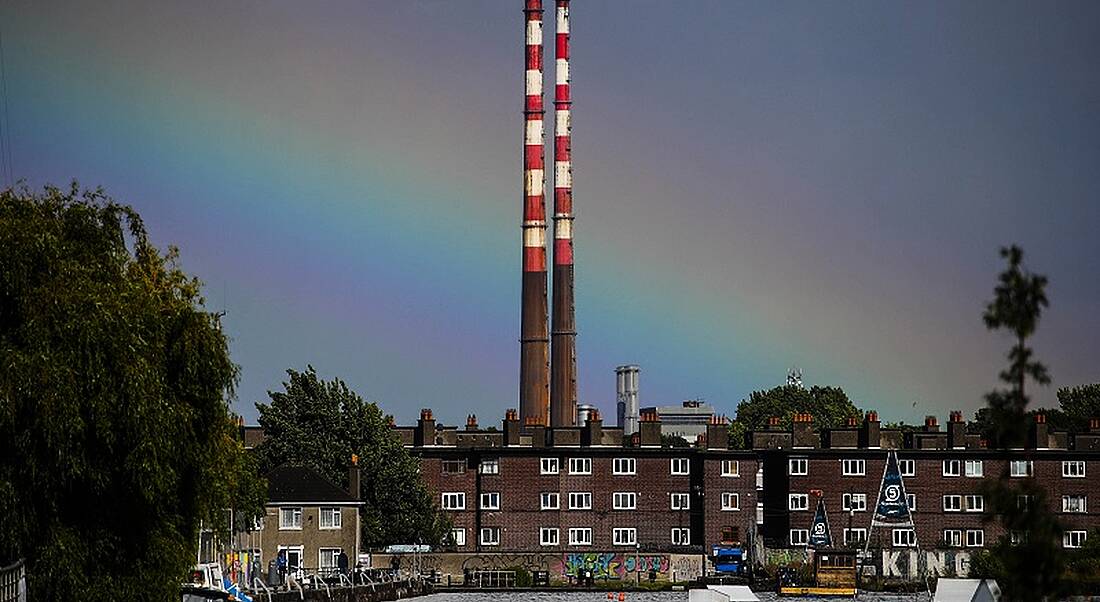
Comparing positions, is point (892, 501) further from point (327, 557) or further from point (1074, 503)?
point (327, 557)

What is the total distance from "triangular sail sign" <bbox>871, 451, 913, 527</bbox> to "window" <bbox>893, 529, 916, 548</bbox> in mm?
7441

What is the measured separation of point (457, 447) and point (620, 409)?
2619 inches

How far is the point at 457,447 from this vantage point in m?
131

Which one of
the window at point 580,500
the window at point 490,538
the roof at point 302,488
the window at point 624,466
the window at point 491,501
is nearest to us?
the roof at point 302,488

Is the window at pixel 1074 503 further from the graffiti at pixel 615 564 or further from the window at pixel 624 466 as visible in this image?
the window at pixel 624 466

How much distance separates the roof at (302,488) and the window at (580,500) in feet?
64.3

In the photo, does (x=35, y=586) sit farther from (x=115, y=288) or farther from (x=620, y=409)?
(x=620, y=409)

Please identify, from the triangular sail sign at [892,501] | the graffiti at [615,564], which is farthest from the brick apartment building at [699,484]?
the triangular sail sign at [892,501]

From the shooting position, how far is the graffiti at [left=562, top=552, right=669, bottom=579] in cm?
12738

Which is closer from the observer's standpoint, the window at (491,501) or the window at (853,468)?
the window at (853,468)

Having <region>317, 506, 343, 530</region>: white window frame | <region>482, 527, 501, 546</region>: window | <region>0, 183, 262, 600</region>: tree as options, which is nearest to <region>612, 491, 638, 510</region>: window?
<region>482, 527, 501, 546</region>: window

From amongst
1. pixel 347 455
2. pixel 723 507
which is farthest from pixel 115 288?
pixel 723 507

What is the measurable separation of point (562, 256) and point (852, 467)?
32.3m

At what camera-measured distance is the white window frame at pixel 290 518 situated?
110 m
